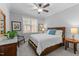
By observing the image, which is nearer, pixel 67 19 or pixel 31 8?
pixel 31 8

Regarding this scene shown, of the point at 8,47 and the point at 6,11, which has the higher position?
the point at 6,11

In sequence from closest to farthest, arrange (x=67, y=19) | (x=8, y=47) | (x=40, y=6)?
(x=8, y=47)
(x=40, y=6)
(x=67, y=19)

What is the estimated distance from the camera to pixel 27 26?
1.71m

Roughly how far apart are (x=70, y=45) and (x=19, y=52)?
4.01ft

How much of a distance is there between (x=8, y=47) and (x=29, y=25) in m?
0.61

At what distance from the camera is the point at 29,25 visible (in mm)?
1730

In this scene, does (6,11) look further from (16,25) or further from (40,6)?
(40,6)

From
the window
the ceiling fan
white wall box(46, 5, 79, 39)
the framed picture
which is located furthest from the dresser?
white wall box(46, 5, 79, 39)

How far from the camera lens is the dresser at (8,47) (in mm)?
1463

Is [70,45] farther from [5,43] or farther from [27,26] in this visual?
[5,43]

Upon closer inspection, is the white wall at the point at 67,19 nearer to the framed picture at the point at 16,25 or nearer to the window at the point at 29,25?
the window at the point at 29,25

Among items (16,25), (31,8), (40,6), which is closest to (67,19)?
(40,6)

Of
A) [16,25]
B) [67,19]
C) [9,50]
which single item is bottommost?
[9,50]

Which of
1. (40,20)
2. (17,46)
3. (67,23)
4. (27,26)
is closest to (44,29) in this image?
(40,20)
